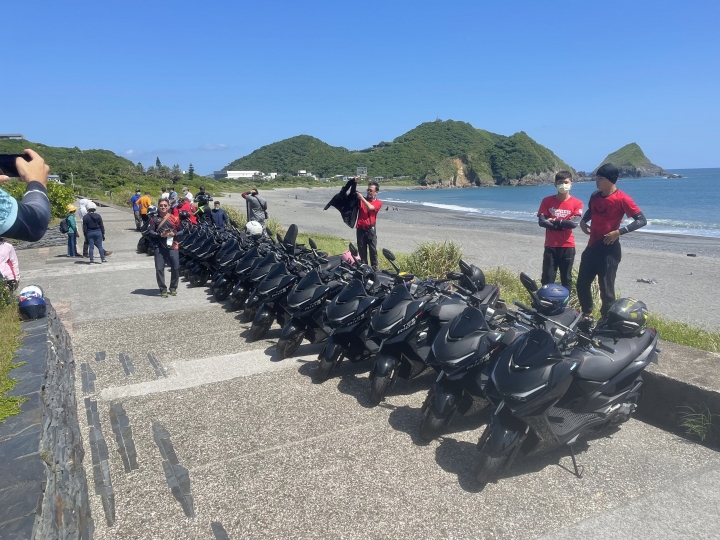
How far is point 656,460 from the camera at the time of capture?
4109mm

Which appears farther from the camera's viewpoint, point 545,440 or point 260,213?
point 260,213

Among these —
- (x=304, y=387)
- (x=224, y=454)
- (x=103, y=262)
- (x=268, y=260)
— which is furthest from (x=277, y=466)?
(x=103, y=262)

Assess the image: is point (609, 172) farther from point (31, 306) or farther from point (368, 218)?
Answer: point (31, 306)

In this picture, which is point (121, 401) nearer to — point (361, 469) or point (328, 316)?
point (328, 316)

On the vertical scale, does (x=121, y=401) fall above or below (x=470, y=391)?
below

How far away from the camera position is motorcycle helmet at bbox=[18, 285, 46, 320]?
559 centimetres

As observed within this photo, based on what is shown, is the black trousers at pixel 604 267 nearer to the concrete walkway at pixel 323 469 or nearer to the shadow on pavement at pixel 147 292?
the concrete walkway at pixel 323 469

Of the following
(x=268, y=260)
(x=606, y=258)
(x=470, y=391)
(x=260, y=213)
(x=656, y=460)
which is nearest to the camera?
(x=656, y=460)

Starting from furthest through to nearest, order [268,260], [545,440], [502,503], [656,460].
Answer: [268,260] → [656,460] → [545,440] → [502,503]

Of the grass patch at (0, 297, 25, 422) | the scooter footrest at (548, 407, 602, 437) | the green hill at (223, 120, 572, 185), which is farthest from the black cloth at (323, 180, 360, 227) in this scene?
the green hill at (223, 120, 572, 185)

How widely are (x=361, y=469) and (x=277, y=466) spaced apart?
0.62 metres

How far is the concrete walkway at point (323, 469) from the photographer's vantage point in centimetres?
343

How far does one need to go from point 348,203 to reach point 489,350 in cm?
585

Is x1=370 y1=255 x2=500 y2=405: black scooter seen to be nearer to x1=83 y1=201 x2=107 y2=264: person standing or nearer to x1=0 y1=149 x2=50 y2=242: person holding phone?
x1=0 y1=149 x2=50 y2=242: person holding phone
